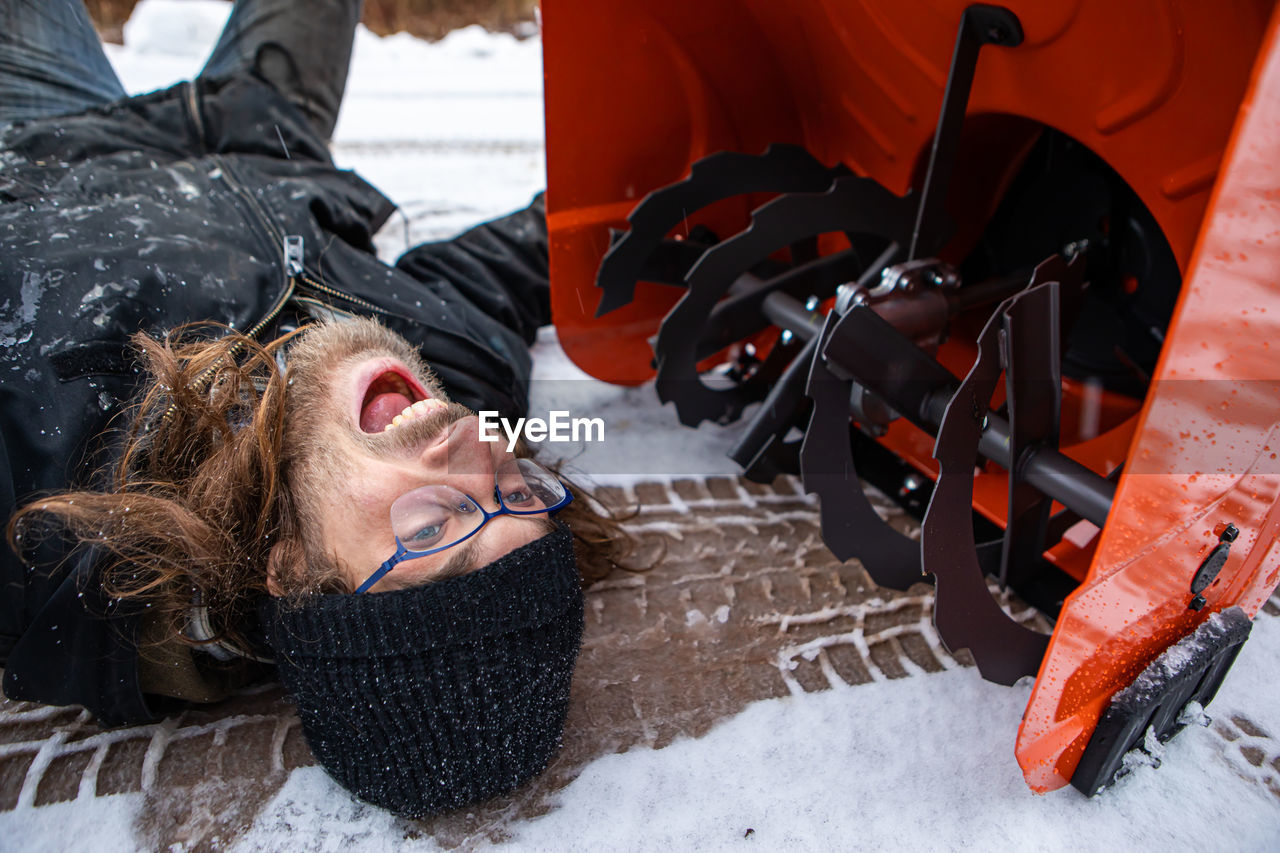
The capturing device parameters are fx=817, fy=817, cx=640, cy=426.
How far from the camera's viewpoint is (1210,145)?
1009mm

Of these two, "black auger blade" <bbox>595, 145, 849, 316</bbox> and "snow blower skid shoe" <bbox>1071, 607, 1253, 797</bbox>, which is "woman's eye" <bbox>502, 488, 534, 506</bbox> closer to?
"black auger blade" <bbox>595, 145, 849, 316</bbox>

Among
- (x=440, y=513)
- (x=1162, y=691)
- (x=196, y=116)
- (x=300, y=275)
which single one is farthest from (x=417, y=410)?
(x=196, y=116)

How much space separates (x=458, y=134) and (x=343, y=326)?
2.18m

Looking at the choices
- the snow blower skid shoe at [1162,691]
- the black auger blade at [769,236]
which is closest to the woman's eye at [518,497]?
the black auger blade at [769,236]

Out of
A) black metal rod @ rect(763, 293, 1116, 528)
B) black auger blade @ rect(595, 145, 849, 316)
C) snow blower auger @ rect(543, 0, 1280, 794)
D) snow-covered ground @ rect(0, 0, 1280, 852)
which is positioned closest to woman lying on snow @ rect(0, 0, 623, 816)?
snow-covered ground @ rect(0, 0, 1280, 852)

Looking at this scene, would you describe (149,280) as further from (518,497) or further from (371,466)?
(518,497)

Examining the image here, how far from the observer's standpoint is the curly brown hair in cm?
101

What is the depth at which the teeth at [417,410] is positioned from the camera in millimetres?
1078

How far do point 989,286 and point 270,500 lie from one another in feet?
3.93

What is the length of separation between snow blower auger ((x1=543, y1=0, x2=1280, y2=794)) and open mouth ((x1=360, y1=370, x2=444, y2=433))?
1.39ft

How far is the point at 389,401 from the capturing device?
1190 mm

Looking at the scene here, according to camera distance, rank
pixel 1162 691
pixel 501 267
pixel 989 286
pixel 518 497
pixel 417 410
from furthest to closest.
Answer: pixel 501 267 → pixel 989 286 → pixel 417 410 → pixel 518 497 → pixel 1162 691

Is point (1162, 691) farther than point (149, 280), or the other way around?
point (149, 280)

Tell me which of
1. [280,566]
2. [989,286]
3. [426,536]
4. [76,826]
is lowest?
[76,826]
